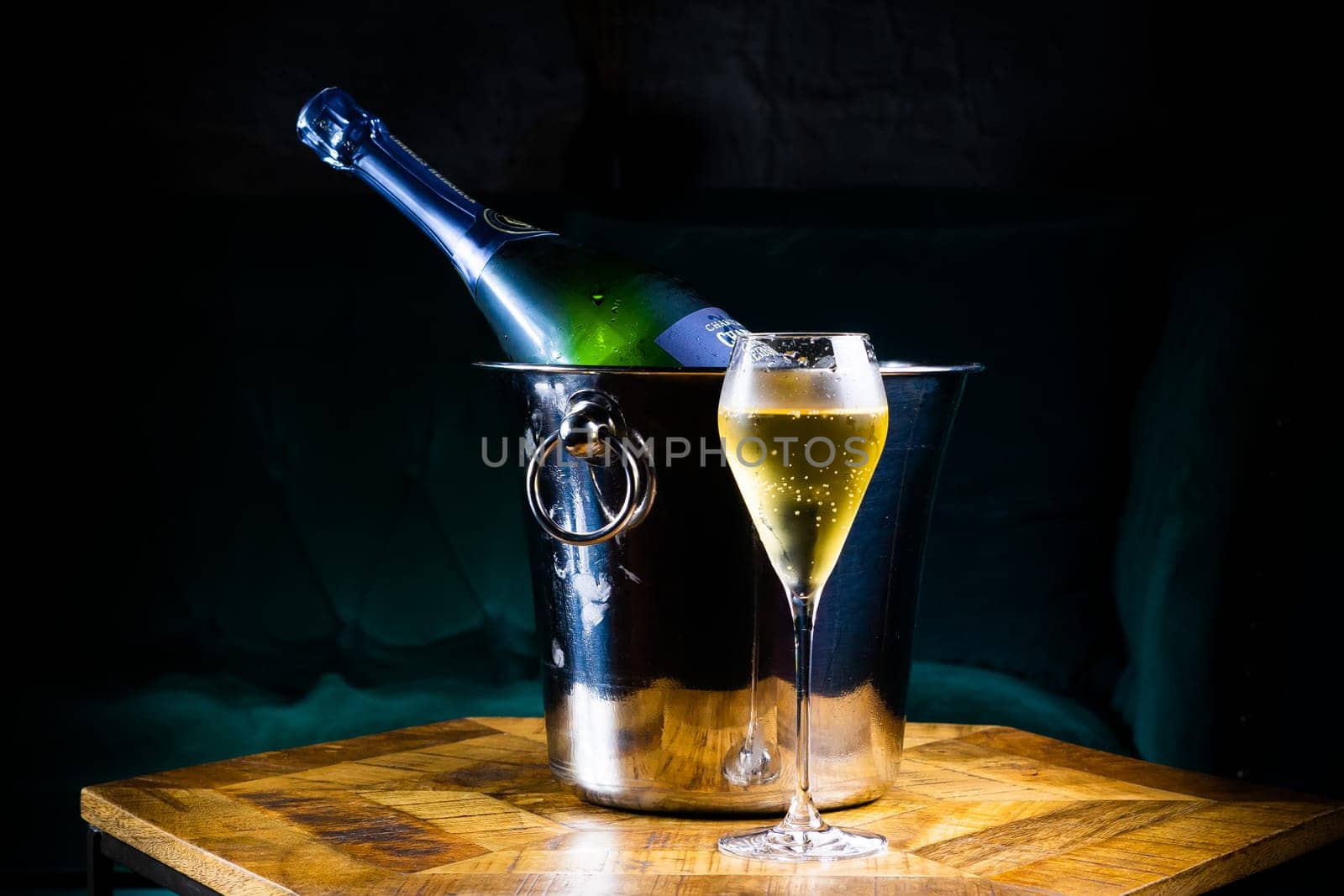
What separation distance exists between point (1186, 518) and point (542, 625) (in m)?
0.80

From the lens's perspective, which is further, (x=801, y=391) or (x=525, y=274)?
(x=525, y=274)

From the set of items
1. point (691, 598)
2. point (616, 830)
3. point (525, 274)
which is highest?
point (525, 274)

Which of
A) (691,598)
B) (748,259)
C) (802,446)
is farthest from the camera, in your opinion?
(748,259)

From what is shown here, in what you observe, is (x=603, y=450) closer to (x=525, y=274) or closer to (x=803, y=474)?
(x=803, y=474)

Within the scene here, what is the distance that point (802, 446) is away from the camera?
0.65 m

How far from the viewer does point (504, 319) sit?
1102 mm

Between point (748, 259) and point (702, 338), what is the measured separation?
1.70 ft

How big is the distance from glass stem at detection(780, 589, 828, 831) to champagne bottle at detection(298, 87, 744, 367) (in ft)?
1.10

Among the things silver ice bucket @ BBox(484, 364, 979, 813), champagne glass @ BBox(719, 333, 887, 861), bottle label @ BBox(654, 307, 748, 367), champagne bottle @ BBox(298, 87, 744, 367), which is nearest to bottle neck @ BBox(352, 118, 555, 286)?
champagne bottle @ BBox(298, 87, 744, 367)

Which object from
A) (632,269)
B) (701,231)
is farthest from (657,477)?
(701,231)

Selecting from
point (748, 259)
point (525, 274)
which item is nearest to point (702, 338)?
point (525, 274)

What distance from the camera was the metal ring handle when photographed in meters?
0.74

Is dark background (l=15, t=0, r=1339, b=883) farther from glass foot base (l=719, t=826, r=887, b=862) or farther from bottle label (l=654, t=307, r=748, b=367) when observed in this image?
glass foot base (l=719, t=826, r=887, b=862)

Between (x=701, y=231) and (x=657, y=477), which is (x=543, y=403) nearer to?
(x=657, y=477)
